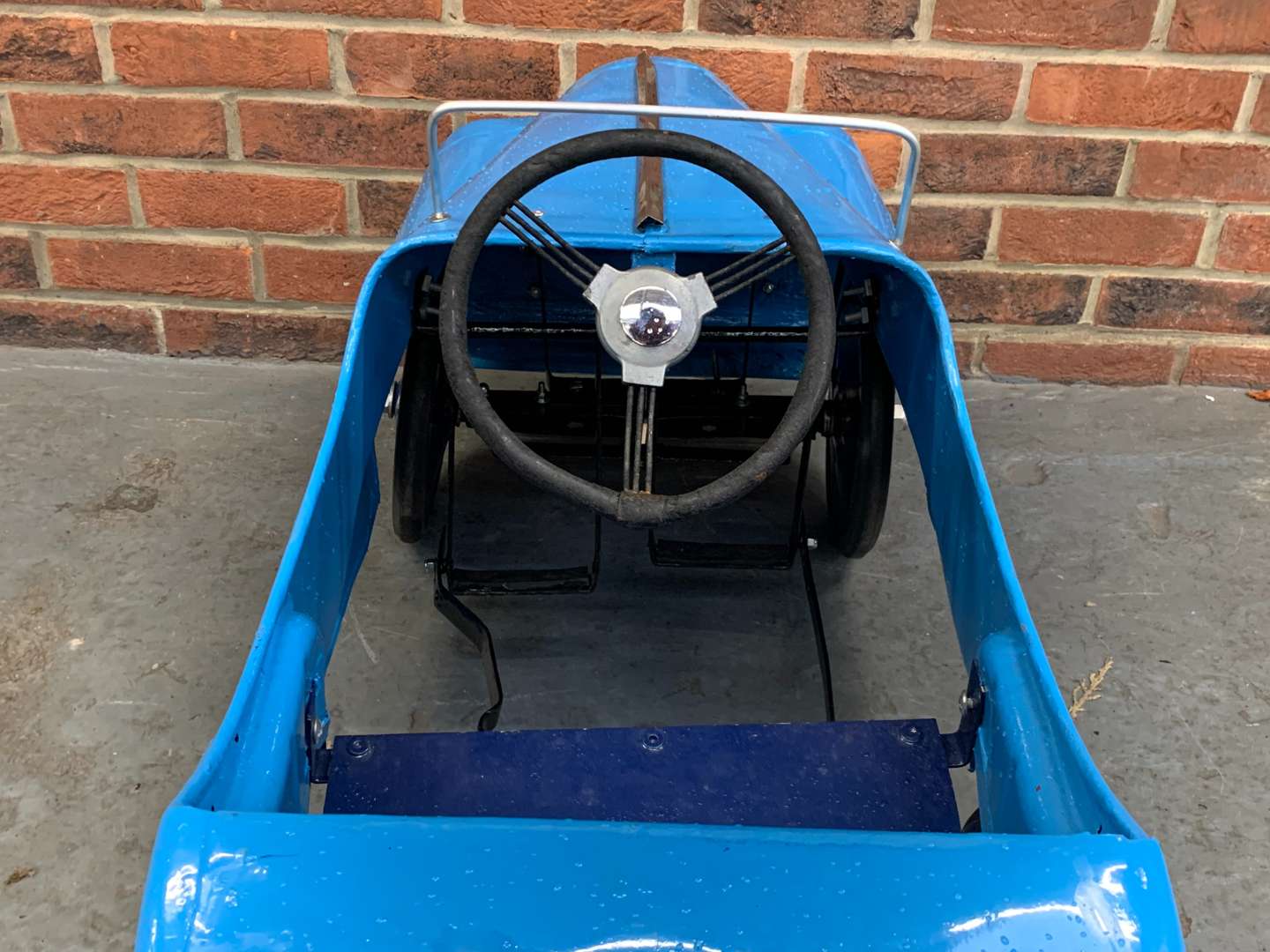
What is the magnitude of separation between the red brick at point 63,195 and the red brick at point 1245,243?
257 centimetres

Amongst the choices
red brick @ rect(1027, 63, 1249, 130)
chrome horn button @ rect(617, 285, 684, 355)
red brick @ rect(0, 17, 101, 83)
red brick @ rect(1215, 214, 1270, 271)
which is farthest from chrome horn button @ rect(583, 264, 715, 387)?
red brick @ rect(1215, 214, 1270, 271)

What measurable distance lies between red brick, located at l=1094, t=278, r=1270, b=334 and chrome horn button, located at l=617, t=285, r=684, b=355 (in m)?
1.76

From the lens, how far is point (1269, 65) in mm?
2396

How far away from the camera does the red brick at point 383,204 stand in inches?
99.6

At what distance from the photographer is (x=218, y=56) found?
2408 mm

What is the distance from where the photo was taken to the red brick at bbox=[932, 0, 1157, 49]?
2.34 metres

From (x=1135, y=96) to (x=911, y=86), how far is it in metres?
0.49

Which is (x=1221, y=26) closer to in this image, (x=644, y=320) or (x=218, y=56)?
(x=644, y=320)

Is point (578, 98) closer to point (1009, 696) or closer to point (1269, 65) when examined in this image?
point (1009, 696)

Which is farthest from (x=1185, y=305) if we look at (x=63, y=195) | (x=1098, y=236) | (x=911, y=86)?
(x=63, y=195)

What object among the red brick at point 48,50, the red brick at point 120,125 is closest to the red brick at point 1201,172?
the red brick at point 120,125

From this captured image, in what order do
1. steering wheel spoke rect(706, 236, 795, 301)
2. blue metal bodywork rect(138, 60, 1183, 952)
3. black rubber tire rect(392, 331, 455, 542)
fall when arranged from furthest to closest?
black rubber tire rect(392, 331, 455, 542), steering wheel spoke rect(706, 236, 795, 301), blue metal bodywork rect(138, 60, 1183, 952)

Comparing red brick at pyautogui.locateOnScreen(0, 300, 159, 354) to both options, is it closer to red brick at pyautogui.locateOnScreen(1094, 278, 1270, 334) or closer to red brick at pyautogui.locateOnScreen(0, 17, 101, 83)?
red brick at pyautogui.locateOnScreen(0, 17, 101, 83)

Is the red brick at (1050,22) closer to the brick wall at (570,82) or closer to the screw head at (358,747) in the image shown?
the brick wall at (570,82)
